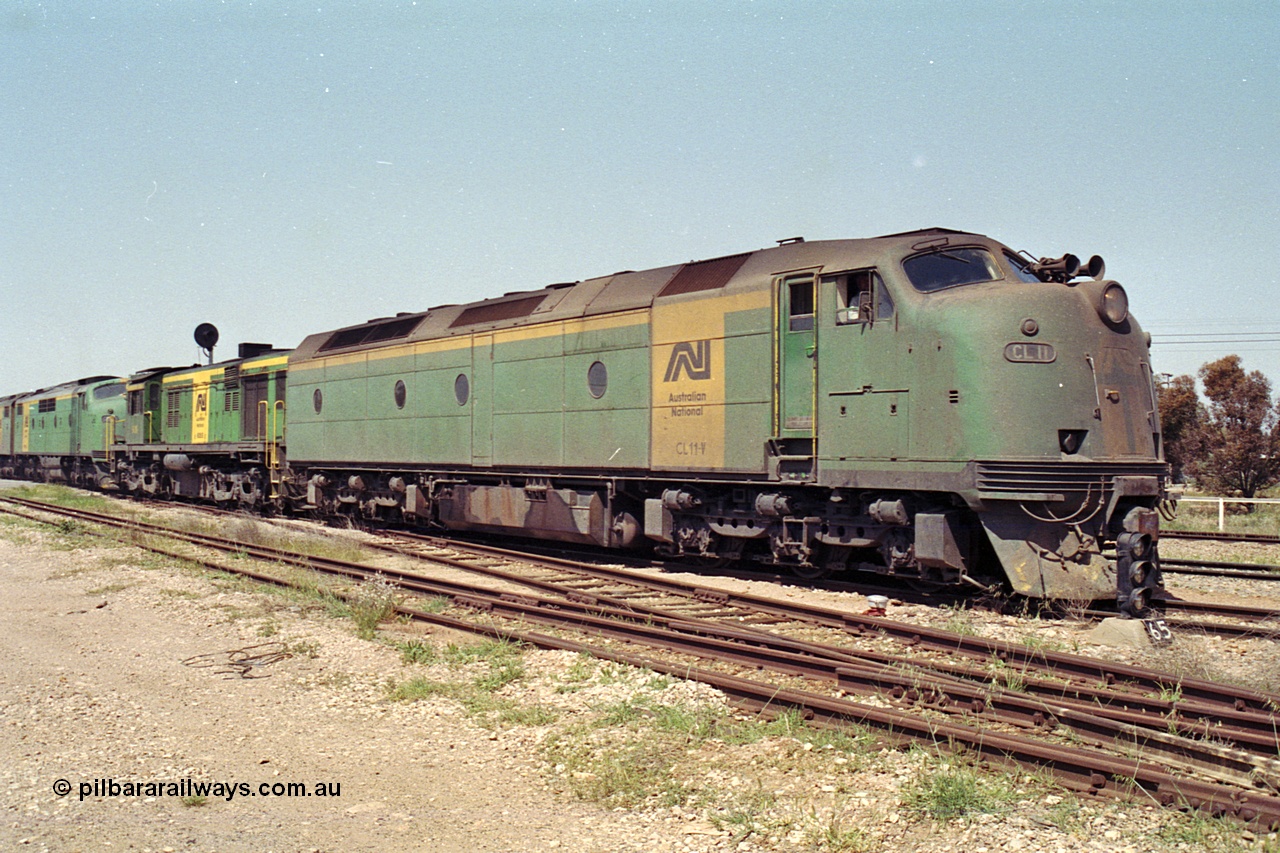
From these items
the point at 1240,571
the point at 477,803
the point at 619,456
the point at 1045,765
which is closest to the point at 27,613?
the point at 619,456

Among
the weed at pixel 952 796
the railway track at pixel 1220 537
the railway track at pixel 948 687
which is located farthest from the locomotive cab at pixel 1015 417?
the railway track at pixel 1220 537

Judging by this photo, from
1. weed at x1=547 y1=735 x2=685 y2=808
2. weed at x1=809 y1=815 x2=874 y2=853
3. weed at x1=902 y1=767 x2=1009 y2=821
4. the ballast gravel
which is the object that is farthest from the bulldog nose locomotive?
weed at x1=809 y1=815 x2=874 y2=853

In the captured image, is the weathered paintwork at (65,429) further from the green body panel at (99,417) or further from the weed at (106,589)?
the weed at (106,589)

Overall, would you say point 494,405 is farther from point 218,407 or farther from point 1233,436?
point 1233,436

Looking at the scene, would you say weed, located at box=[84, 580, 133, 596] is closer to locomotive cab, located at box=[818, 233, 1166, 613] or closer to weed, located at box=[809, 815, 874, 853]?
locomotive cab, located at box=[818, 233, 1166, 613]

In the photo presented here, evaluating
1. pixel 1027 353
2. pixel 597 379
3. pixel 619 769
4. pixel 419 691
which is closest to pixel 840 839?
pixel 619 769

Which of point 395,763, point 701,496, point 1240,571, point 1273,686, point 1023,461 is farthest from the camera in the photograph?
point 1240,571

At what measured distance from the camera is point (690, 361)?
13.2 m

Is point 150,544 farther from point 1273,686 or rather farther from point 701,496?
point 1273,686

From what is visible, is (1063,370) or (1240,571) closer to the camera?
(1063,370)

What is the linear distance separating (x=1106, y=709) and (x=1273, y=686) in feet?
6.21

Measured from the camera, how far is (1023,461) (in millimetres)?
9914

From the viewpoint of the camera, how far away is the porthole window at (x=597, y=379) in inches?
571

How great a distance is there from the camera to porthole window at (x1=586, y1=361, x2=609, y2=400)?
14492 millimetres
